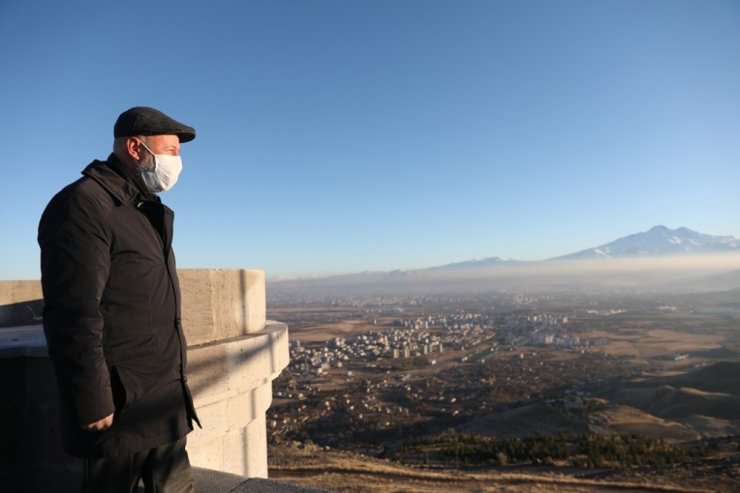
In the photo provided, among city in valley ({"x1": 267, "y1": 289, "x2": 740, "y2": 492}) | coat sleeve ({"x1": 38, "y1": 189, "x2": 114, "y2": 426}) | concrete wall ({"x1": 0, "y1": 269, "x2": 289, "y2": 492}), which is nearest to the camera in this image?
coat sleeve ({"x1": 38, "y1": 189, "x2": 114, "y2": 426})

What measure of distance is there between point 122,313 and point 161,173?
635 millimetres

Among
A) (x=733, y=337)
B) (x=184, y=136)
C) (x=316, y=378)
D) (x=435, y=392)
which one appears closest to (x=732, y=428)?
(x=435, y=392)

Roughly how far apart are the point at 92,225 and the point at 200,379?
1.64m

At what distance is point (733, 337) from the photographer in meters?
55.2

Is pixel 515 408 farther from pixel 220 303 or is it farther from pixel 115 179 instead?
pixel 115 179

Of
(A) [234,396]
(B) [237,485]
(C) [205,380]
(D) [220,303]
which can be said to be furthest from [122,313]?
(A) [234,396]

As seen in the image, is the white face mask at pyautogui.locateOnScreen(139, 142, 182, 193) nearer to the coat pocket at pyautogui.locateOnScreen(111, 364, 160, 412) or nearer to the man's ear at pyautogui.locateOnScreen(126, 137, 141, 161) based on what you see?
the man's ear at pyautogui.locateOnScreen(126, 137, 141, 161)

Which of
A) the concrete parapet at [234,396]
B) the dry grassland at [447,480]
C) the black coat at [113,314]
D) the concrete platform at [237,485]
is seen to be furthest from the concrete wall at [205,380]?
the dry grassland at [447,480]

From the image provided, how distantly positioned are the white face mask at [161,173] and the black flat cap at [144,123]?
0.07 meters

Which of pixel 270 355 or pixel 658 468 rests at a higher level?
pixel 270 355

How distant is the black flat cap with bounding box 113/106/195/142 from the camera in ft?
6.39

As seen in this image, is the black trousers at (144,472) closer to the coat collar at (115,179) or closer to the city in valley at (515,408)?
the coat collar at (115,179)

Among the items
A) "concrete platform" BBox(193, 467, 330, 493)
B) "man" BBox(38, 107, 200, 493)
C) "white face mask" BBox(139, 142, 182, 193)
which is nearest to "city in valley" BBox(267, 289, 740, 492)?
"concrete platform" BBox(193, 467, 330, 493)

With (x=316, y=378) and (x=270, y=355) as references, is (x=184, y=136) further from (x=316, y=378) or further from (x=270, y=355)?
(x=316, y=378)
